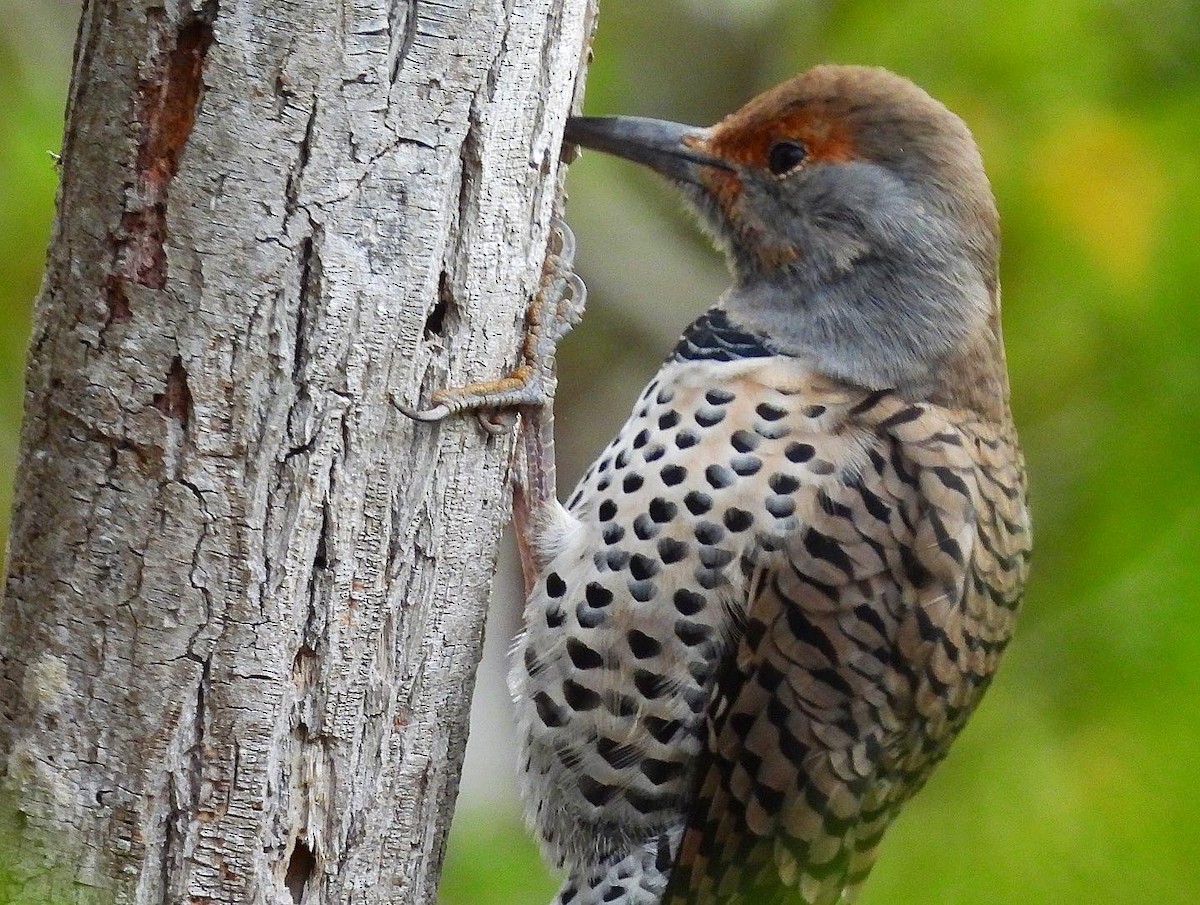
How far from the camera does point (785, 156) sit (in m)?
2.75

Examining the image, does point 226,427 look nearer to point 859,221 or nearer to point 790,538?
point 790,538

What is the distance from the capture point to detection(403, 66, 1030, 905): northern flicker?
2404mm

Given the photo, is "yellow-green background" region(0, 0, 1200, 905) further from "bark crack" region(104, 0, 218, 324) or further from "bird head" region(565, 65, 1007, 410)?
"bark crack" region(104, 0, 218, 324)

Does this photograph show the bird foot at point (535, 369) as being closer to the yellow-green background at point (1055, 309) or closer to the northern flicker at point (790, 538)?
the northern flicker at point (790, 538)

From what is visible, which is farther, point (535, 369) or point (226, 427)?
point (535, 369)

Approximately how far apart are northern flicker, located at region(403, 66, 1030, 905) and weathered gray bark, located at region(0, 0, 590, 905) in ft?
1.64

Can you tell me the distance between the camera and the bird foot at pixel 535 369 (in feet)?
6.68

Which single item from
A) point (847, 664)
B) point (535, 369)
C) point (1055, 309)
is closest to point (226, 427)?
point (535, 369)

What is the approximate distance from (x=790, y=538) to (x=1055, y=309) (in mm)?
1733

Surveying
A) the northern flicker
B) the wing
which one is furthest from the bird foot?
the wing

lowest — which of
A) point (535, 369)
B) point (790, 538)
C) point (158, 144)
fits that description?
point (790, 538)

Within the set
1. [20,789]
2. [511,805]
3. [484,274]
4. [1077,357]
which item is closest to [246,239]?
[484,274]

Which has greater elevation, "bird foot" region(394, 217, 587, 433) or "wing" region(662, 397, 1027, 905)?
"bird foot" region(394, 217, 587, 433)

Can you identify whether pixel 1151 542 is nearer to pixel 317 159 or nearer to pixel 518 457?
pixel 518 457
